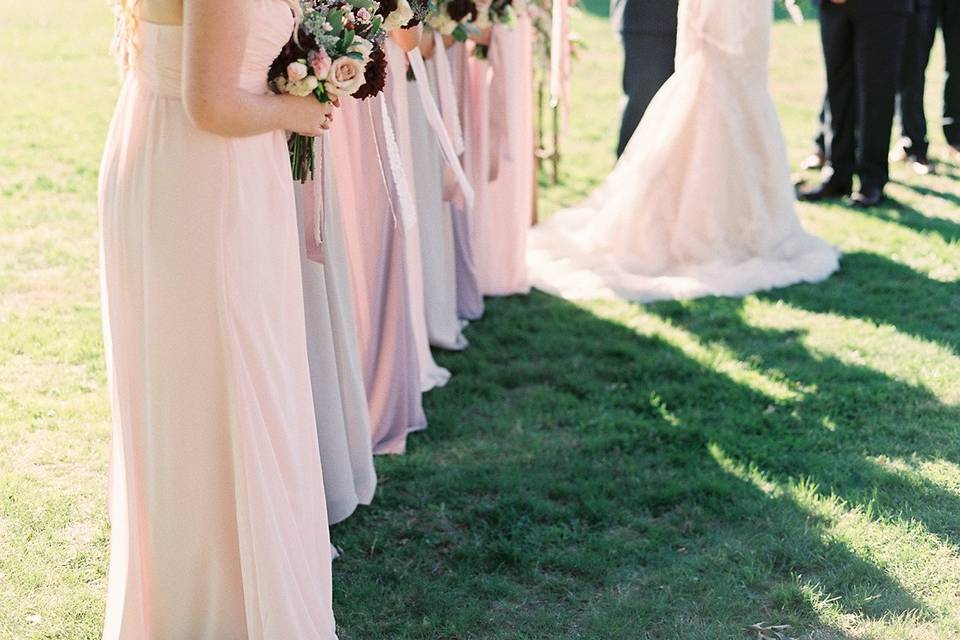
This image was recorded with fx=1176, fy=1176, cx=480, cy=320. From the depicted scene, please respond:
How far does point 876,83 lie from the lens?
27.0 feet

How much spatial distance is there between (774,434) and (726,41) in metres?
2.89

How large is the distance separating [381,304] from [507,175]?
2.04 meters

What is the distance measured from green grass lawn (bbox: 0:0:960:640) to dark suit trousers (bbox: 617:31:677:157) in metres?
1.54

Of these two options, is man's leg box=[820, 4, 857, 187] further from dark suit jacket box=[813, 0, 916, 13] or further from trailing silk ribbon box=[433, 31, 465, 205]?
trailing silk ribbon box=[433, 31, 465, 205]

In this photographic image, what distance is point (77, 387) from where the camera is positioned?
18.1ft

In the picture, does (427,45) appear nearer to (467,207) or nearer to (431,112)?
(431,112)

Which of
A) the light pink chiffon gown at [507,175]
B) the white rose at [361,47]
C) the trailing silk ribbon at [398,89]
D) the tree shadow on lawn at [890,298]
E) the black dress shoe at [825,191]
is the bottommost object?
the tree shadow on lawn at [890,298]

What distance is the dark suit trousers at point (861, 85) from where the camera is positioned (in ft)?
26.7

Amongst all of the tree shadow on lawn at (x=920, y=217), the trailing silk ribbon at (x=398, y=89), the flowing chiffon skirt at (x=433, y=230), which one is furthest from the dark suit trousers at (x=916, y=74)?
the trailing silk ribbon at (x=398, y=89)

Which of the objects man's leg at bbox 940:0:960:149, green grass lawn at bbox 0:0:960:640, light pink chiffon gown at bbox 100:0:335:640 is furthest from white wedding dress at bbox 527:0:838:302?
light pink chiffon gown at bbox 100:0:335:640

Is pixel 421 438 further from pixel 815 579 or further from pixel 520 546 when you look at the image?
pixel 815 579

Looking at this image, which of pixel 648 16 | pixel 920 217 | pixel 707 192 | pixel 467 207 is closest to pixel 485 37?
pixel 467 207

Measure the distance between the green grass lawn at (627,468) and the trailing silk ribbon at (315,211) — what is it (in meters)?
1.14

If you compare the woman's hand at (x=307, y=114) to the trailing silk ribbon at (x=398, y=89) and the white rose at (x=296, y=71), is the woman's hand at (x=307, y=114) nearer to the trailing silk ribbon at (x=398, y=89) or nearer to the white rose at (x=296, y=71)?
the white rose at (x=296, y=71)
